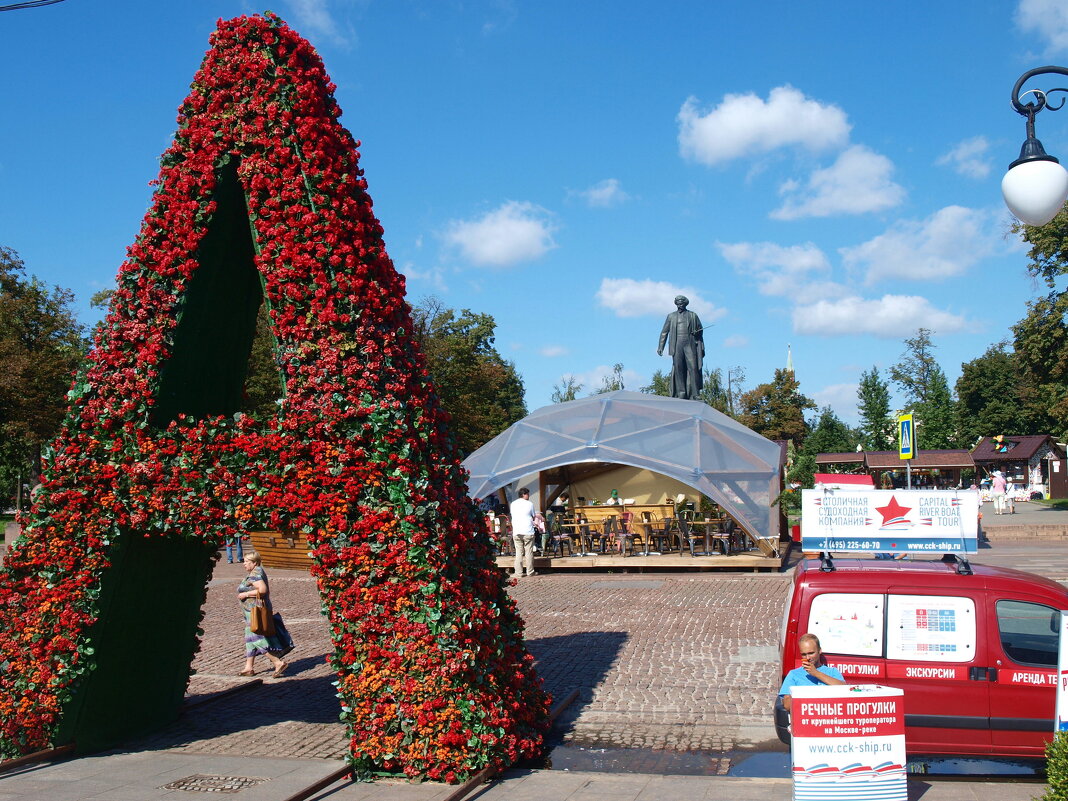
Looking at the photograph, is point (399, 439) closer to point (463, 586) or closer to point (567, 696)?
point (463, 586)

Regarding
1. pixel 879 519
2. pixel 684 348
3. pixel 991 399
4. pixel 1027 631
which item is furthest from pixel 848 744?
pixel 991 399

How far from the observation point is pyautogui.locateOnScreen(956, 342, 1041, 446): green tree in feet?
227

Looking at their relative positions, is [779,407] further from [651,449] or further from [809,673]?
[809,673]

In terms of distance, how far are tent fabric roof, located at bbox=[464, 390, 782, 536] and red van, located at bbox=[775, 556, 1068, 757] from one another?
41.2 ft

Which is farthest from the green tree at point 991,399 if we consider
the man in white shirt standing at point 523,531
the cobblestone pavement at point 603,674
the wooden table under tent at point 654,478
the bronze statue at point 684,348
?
the cobblestone pavement at point 603,674

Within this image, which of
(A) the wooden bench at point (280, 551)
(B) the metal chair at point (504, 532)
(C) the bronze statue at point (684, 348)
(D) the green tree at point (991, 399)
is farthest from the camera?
(D) the green tree at point (991, 399)

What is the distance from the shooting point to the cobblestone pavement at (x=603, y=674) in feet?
27.3

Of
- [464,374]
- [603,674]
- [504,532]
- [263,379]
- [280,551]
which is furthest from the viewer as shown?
[464,374]

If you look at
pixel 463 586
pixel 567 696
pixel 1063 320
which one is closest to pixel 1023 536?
pixel 1063 320

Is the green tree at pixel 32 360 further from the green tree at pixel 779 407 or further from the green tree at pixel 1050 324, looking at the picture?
the green tree at pixel 779 407

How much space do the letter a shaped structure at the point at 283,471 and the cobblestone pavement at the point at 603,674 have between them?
1112 millimetres

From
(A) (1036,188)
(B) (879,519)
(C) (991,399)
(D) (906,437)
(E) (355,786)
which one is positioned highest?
(C) (991,399)

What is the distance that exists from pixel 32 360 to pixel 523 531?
19.0m

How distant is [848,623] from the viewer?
24.2 feet
